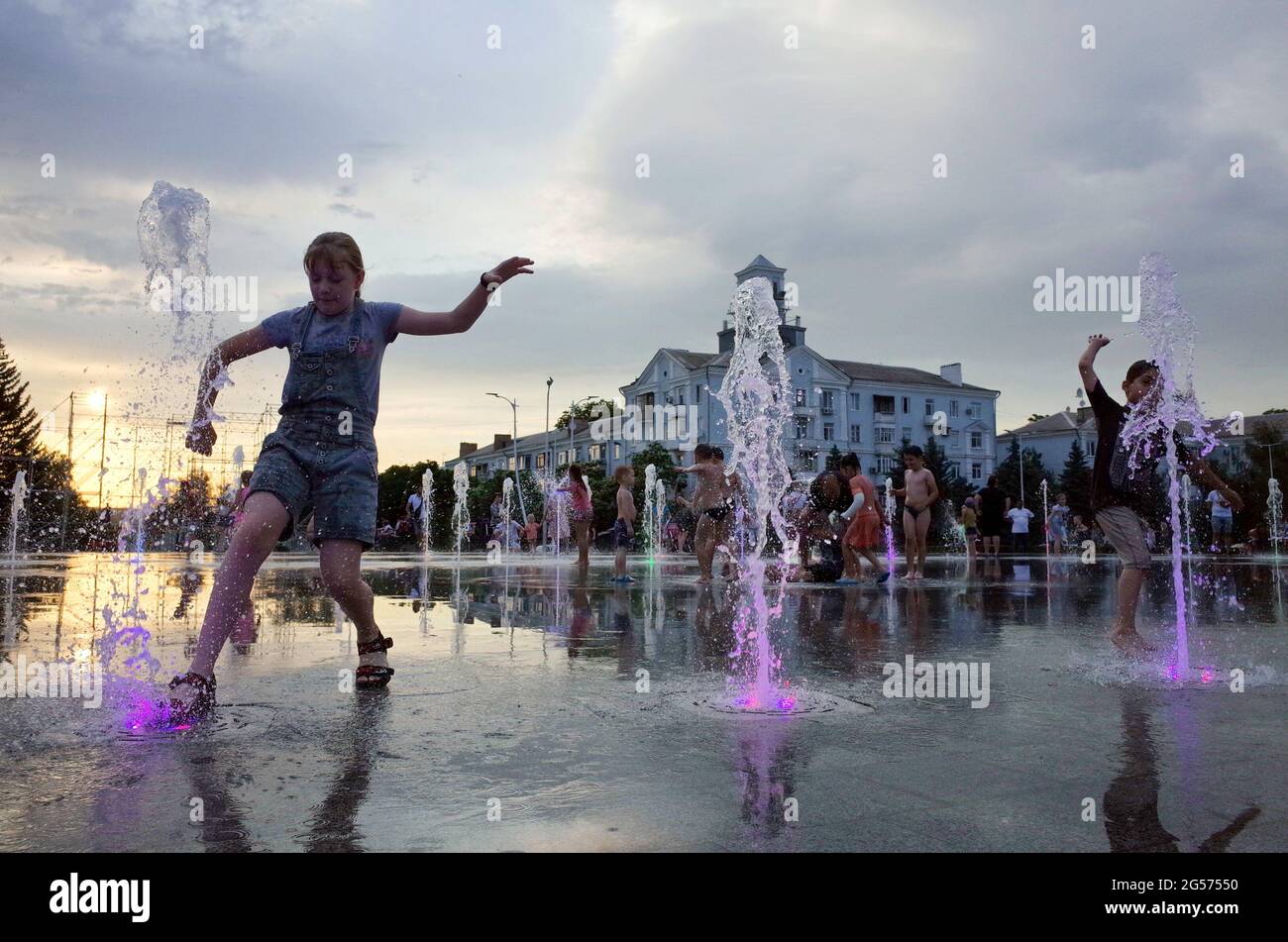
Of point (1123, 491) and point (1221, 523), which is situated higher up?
point (1123, 491)

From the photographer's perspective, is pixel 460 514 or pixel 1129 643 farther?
pixel 460 514

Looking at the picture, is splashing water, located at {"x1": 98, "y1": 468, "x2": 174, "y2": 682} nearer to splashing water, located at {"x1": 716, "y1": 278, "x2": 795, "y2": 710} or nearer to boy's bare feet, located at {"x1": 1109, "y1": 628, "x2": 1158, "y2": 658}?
splashing water, located at {"x1": 716, "y1": 278, "x2": 795, "y2": 710}

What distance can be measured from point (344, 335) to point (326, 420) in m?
0.39

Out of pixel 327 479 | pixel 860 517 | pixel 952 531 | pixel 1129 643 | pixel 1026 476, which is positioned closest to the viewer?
pixel 327 479

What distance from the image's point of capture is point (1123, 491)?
240 inches

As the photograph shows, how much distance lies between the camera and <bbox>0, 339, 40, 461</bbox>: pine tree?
193 feet

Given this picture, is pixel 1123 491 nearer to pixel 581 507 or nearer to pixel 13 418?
pixel 581 507

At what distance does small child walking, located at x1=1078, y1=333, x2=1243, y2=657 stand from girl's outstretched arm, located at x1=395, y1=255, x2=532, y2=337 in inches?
137

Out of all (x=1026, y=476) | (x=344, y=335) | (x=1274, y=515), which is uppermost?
(x=1026, y=476)

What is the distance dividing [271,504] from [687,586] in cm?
851

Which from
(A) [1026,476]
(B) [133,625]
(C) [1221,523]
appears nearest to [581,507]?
(B) [133,625]

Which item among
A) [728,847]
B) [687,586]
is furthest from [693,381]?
[728,847]

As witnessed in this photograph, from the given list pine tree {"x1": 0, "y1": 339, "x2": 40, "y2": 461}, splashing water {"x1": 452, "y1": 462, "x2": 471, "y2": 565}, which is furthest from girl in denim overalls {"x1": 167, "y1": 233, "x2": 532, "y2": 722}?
pine tree {"x1": 0, "y1": 339, "x2": 40, "y2": 461}

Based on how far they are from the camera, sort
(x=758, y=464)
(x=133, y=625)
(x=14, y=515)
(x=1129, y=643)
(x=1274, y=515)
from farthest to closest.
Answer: (x=1274, y=515)
(x=14, y=515)
(x=133, y=625)
(x=758, y=464)
(x=1129, y=643)
